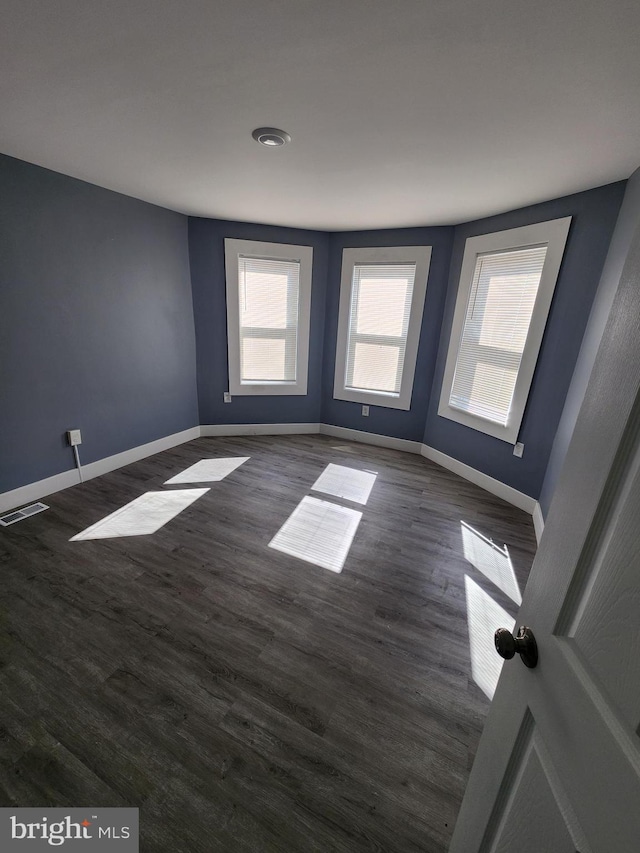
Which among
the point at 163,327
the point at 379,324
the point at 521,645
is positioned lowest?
the point at 521,645

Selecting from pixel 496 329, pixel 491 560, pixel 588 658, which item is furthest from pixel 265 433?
pixel 588 658

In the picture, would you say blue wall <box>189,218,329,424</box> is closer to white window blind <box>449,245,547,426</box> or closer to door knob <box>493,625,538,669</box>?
white window blind <box>449,245,547,426</box>

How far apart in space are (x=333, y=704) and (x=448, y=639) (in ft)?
2.18

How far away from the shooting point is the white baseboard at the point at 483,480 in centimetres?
295

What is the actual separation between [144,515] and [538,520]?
9.88 ft

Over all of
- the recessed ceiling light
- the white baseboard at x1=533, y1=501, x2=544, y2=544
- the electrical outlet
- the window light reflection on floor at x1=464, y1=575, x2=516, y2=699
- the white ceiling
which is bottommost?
the window light reflection on floor at x1=464, y1=575, x2=516, y2=699

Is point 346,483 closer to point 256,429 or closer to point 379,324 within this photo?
point 256,429

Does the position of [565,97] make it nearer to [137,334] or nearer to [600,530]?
[600,530]

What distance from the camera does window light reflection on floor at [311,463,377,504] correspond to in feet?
10.1

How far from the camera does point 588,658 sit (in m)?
0.50

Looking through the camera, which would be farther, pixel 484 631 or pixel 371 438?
pixel 371 438

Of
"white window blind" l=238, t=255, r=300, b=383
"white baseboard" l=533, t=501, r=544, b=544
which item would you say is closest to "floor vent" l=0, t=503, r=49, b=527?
"white window blind" l=238, t=255, r=300, b=383

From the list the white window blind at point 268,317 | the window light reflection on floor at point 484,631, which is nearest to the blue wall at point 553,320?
the window light reflection on floor at point 484,631

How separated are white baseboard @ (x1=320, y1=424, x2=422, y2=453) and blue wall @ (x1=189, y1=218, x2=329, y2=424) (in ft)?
0.78
